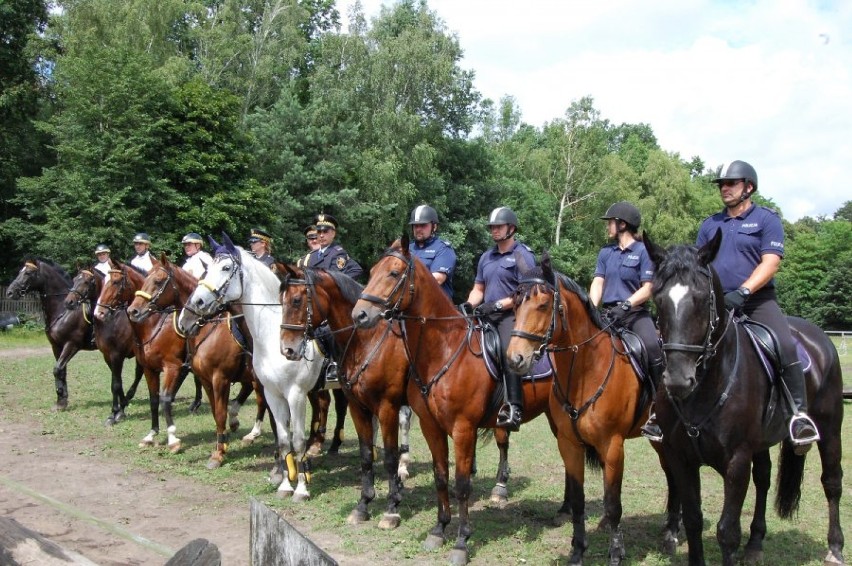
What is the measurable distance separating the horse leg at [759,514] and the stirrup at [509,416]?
215 cm

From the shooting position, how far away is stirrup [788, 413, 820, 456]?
534 cm

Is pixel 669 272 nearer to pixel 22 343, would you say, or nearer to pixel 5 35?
pixel 22 343

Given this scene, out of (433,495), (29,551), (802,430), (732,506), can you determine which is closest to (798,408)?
(802,430)

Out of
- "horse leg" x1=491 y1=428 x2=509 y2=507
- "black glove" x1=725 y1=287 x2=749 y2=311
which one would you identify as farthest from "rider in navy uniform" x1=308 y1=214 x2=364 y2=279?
"black glove" x1=725 y1=287 x2=749 y2=311

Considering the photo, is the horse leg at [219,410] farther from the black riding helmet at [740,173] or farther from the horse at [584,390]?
the black riding helmet at [740,173]

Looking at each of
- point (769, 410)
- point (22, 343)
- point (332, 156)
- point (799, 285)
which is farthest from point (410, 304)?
point (799, 285)

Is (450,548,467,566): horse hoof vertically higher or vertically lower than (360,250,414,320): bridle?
lower

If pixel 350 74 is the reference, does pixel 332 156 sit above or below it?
below

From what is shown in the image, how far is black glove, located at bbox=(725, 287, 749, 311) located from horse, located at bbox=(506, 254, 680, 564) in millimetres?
1108

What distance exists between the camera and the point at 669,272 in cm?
485

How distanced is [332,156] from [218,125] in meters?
6.72

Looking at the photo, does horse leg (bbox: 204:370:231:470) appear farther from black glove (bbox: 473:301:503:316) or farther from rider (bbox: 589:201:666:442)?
rider (bbox: 589:201:666:442)

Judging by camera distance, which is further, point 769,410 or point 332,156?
point 332,156

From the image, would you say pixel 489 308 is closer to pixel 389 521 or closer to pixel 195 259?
pixel 389 521
